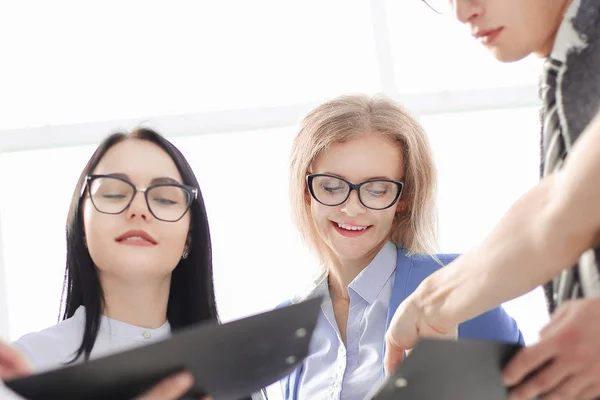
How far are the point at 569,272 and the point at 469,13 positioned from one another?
51cm

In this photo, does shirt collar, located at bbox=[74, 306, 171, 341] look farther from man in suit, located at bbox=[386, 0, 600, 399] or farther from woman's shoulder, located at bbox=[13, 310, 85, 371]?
man in suit, located at bbox=[386, 0, 600, 399]

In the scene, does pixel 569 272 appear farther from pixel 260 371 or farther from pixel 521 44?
pixel 260 371

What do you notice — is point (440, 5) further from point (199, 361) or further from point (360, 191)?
point (199, 361)

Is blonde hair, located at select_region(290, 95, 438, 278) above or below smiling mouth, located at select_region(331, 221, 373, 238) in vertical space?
above

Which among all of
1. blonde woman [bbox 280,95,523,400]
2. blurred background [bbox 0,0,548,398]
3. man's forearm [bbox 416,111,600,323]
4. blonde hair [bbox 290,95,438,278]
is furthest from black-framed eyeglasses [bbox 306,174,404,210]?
blurred background [bbox 0,0,548,398]

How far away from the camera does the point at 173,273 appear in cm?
218

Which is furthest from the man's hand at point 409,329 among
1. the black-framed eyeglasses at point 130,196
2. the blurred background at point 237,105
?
the blurred background at point 237,105

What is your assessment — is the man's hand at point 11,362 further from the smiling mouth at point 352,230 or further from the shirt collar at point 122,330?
the smiling mouth at point 352,230

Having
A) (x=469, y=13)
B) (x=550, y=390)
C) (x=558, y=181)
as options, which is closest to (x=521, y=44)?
(x=469, y=13)

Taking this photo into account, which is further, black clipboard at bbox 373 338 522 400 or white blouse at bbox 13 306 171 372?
white blouse at bbox 13 306 171 372

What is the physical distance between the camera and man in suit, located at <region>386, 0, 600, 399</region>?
107 cm

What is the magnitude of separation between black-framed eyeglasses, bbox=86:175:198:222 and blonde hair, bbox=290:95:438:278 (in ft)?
1.51

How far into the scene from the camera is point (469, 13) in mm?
1425

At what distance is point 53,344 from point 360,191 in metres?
0.91
